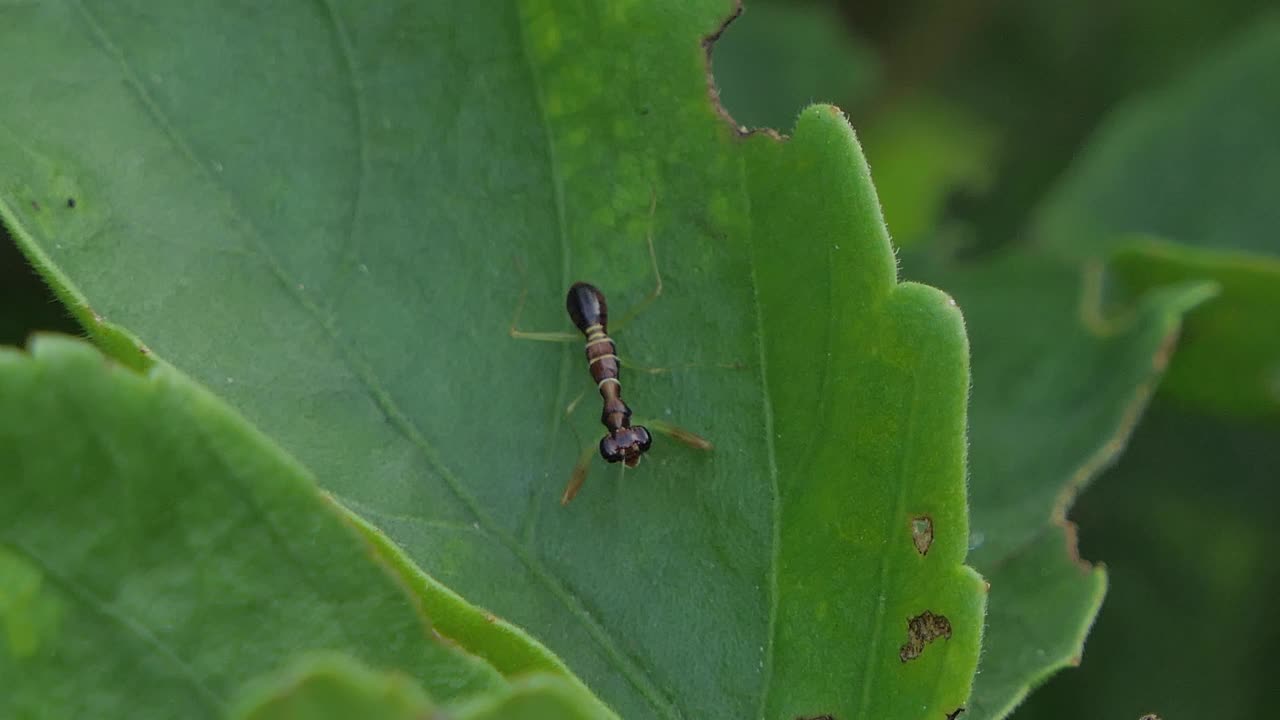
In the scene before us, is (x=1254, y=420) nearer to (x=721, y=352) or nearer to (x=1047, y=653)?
(x=1047, y=653)

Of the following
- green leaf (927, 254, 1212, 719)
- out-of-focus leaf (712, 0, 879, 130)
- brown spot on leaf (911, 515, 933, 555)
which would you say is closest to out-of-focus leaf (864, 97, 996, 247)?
out-of-focus leaf (712, 0, 879, 130)

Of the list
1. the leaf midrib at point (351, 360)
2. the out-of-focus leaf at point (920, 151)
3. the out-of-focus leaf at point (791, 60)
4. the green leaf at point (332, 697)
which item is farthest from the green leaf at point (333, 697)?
the out-of-focus leaf at point (920, 151)

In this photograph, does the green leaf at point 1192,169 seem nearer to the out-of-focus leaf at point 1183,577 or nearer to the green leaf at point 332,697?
the out-of-focus leaf at point 1183,577

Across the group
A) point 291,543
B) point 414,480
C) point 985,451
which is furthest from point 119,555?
point 985,451

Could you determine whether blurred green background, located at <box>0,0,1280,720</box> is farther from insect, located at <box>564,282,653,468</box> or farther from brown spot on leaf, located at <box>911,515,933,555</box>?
brown spot on leaf, located at <box>911,515,933,555</box>

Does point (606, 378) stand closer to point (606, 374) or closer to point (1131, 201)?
point (606, 374)
